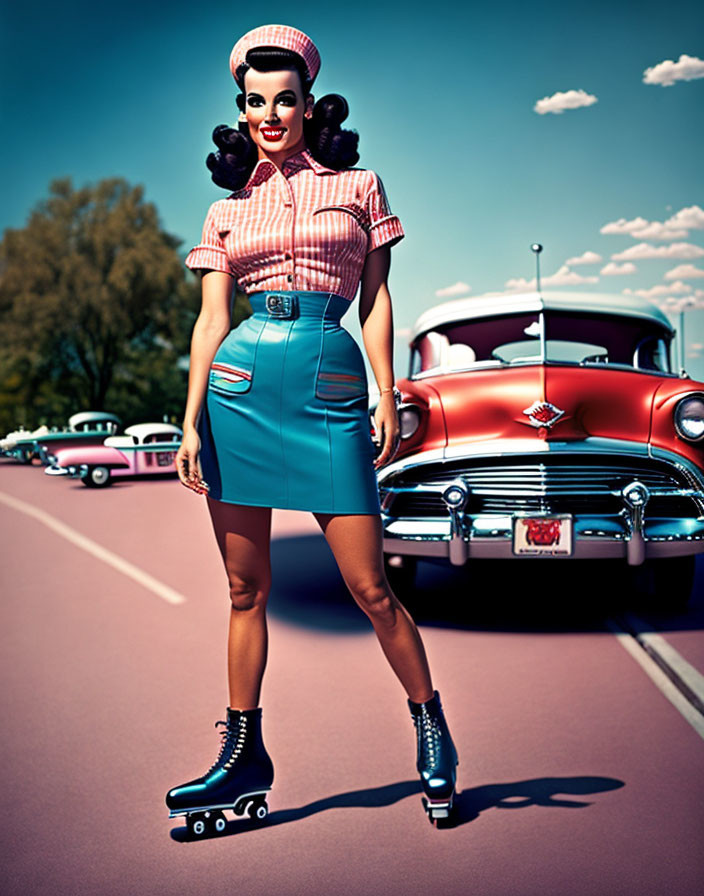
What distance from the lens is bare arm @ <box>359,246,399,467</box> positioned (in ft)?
8.87

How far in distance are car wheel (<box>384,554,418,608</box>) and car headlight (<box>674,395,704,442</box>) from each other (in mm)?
1534

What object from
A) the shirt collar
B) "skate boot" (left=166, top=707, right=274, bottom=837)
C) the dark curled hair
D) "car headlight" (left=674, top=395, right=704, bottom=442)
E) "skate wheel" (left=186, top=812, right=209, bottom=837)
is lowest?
"skate wheel" (left=186, top=812, right=209, bottom=837)

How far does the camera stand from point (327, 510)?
2.58 m

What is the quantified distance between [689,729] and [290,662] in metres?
1.74

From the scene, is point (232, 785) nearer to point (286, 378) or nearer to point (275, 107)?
point (286, 378)

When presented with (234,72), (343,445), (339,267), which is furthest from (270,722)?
(234,72)

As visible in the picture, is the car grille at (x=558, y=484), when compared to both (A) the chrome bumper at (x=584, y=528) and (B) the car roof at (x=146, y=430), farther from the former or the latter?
(B) the car roof at (x=146, y=430)

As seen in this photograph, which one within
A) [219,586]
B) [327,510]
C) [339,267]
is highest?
[339,267]

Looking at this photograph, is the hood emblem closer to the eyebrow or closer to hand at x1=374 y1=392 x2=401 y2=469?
hand at x1=374 y1=392 x2=401 y2=469

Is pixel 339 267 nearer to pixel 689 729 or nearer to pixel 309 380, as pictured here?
pixel 309 380

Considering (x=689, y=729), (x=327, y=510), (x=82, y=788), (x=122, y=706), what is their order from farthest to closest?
(x=122, y=706)
(x=689, y=729)
(x=82, y=788)
(x=327, y=510)

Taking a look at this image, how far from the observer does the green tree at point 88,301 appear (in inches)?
1249

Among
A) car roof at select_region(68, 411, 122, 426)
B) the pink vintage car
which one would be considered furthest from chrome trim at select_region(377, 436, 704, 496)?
car roof at select_region(68, 411, 122, 426)

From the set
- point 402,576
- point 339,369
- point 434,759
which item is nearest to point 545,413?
point 402,576
